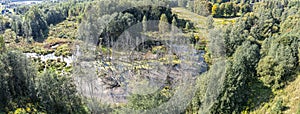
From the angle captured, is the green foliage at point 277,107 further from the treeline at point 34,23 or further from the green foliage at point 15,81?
the treeline at point 34,23

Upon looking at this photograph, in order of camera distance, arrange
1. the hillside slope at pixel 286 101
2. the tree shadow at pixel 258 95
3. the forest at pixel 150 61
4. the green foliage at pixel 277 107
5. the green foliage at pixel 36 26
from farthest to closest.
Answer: the green foliage at pixel 36 26 → the forest at pixel 150 61 → the tree shadow at pixel 258 95 → the green foliage at pixel 277 107 → the hillside slope at pixel 286 101

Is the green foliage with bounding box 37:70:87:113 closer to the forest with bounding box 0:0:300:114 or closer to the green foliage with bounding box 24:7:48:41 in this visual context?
the forest with bounding box 0:0:300:114

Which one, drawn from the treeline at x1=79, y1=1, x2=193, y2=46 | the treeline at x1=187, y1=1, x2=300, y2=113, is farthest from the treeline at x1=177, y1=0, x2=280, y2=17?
the treeline at x1=187, y1=1, x2=300, y2=113

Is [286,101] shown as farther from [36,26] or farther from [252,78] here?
[36,26]

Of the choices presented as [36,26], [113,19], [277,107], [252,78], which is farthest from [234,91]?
[36,26]

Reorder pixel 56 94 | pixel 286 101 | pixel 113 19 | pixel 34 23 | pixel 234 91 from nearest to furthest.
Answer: pixel 286 101 < pixel 234 91 < pixel 56 94 < pixel 113 19 < pixel 34 23

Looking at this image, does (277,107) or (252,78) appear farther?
(252,78)

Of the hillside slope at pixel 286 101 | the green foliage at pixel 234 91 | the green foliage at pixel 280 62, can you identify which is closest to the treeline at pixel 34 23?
the green foliage at pixel 234 91

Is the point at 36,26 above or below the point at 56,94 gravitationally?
above
